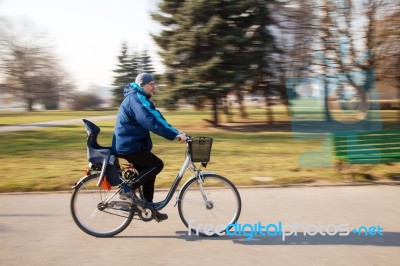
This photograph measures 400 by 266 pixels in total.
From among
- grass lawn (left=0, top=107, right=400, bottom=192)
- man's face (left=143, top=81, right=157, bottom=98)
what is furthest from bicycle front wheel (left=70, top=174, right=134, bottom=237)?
grass lawn (left=0, top=107, right=400, bottom=192)

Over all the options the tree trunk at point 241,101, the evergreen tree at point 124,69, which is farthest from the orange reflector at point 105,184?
the evergreen tree at point 124,69

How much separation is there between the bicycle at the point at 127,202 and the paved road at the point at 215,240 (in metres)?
0.17

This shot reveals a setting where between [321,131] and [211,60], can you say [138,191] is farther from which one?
[211,60]

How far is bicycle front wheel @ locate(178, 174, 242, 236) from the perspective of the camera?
425cm

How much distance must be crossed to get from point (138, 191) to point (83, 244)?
0.83 m

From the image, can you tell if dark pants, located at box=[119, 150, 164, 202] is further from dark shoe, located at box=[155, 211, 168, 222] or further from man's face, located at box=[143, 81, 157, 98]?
man's face, located at box=[143, 81, 157, 98]

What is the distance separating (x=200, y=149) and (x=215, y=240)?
3.40 feet

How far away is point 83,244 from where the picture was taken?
402 centimetres

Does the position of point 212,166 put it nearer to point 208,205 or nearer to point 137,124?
point 208,205

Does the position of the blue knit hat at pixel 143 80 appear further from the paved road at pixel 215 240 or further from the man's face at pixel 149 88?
the paved road at pixel 215 240

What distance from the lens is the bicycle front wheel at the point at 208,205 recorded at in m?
4.25

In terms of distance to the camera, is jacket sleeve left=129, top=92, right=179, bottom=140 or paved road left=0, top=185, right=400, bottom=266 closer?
paved road left=0, top=185, right=400, bottom=266

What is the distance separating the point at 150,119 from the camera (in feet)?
13.1

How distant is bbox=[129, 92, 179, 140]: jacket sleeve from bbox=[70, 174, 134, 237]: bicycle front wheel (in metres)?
0.91
